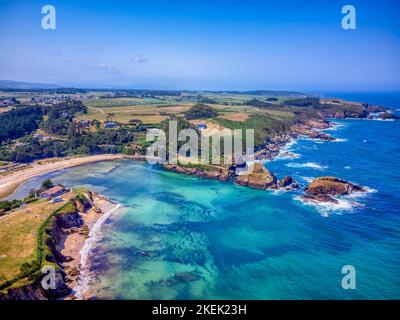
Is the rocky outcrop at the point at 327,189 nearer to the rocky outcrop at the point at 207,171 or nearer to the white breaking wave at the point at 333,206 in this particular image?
the white breaking wave at the point at 333,206

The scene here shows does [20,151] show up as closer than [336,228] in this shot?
No

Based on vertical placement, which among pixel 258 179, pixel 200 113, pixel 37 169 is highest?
pixel 200 113

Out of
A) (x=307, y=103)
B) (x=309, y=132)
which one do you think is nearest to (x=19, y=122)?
(x=309, y=132)

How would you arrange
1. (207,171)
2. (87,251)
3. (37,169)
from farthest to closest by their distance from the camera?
1. (37,169)
2. (207,171)
3. (87,251)

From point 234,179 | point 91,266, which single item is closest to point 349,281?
point 91,266

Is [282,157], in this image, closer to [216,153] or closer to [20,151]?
[216,153]

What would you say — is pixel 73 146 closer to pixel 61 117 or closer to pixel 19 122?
pixel 19 122
